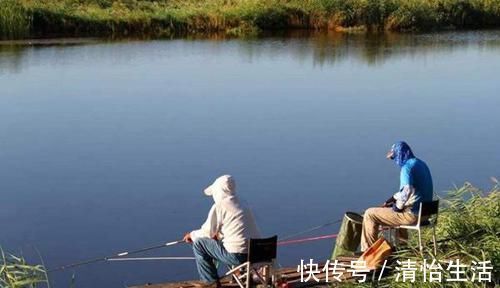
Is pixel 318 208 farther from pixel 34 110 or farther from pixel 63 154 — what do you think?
pixel 34 110

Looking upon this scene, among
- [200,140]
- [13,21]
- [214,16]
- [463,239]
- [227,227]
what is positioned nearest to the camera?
[227,227]

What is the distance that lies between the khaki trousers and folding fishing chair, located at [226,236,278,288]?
3.10 ft

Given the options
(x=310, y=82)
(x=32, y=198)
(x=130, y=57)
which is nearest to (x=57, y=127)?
(x=32, y=198)

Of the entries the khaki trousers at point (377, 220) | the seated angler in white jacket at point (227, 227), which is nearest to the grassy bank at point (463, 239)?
the khaki trousers at point (377, 220)

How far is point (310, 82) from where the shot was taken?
15.7 m

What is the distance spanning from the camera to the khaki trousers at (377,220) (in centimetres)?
527

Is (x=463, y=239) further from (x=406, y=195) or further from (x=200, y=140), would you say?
(x=200, y=140)

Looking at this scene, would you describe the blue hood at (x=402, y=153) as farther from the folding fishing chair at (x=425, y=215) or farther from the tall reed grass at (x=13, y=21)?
the tall reed grass at (x=13, y=21)

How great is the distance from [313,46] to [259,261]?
1803cm

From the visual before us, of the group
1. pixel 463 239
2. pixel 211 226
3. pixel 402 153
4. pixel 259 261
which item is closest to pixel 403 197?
pixel 402 153

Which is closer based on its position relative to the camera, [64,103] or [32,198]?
[32,198]

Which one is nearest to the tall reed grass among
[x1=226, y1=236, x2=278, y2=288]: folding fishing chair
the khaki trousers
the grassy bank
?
the grassy bank

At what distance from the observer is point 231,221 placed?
455 cm

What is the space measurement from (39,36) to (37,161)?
48.8 feet
